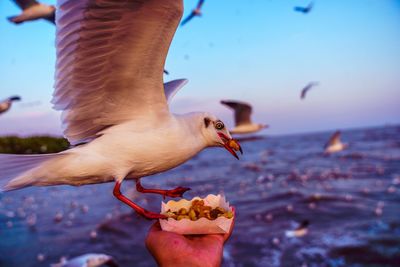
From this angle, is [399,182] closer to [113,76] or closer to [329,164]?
[329,164]

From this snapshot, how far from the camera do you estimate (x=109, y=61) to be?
3.59ft

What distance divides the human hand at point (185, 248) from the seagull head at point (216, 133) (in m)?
0.29

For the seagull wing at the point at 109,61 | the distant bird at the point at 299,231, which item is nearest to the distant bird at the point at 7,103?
the distant bird at the point at 299,231

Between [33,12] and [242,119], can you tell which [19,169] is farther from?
[242,119]

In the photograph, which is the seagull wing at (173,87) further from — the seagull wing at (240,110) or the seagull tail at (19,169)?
the seagull wing at (240,110)

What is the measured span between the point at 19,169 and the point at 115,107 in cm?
33

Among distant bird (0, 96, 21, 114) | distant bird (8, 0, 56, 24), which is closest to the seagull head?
distant bird (8, 0, 56, 24)

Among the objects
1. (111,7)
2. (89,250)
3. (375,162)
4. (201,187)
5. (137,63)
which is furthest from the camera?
(375,162)

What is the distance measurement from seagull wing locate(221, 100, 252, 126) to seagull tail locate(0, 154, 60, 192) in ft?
11.6

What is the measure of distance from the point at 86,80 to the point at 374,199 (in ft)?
17.9

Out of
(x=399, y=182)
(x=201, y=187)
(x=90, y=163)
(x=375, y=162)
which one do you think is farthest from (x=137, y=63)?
(x=375, y=162)

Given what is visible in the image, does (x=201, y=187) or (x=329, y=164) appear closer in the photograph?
(x=201, y=187)

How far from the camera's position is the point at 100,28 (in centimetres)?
103

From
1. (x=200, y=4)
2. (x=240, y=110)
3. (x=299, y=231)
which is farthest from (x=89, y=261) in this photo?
(x=200, y=4)
